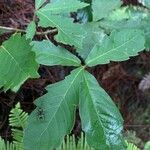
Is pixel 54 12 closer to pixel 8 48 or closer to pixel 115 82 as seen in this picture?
pixel 8 48

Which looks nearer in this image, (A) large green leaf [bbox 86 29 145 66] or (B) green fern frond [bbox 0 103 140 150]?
(A) large green leaf [bbox 86 29 145 66]

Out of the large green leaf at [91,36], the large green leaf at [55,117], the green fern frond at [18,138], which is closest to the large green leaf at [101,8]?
the large green leaf at [91,36]

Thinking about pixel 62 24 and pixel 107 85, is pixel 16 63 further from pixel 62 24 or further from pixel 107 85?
pixel 107 85

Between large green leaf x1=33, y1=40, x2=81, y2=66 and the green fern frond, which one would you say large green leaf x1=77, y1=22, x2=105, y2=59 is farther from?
the green fern frond

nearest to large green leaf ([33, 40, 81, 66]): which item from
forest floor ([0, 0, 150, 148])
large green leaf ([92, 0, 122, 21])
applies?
large green leaf ([92, 0, 122, 21])

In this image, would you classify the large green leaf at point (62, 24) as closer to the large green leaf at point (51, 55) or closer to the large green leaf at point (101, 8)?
the large green leaf at point (51, 55)

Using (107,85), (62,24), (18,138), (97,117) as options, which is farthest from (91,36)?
(107,85)

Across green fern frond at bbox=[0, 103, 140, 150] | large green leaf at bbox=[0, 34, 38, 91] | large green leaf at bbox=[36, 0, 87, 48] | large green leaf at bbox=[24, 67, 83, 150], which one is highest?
large green leaf at bbox=[36, 0, 87, 48]
